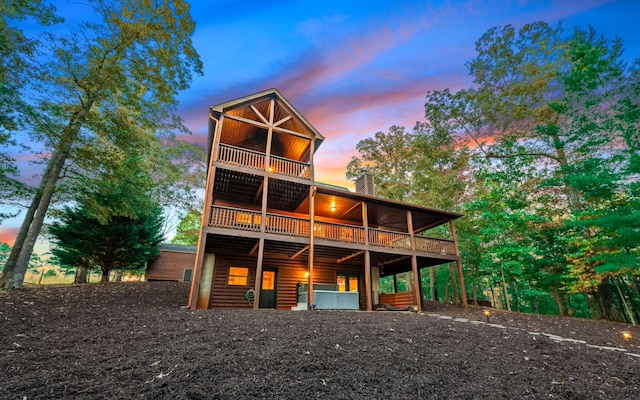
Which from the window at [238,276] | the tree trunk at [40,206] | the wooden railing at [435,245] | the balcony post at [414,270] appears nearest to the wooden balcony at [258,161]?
the window at [238,276]

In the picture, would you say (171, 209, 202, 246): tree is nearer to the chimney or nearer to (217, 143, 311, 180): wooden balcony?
(217, 143, 311, 180): wooden balcony

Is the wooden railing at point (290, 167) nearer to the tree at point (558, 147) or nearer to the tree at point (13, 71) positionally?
the tree at point (13, 71)

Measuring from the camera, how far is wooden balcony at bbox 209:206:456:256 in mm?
10438

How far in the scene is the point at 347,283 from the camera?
15.2 metres

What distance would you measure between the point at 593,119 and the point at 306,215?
1486 cm

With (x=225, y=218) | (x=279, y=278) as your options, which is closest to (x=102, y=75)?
(x=225, y=218)

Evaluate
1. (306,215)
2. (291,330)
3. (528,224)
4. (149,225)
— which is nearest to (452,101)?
(528,224)

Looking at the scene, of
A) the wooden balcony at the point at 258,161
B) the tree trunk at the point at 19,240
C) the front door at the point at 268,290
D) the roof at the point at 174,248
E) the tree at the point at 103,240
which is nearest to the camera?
the tree trunk at the point at 19,240

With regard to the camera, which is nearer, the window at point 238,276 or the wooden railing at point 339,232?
the wooden railing at point 339,232

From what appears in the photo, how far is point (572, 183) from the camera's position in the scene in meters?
11.3

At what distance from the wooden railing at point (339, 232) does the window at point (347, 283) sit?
343cm

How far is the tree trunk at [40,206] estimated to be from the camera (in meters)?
9.77

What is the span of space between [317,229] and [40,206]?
11.0 metres

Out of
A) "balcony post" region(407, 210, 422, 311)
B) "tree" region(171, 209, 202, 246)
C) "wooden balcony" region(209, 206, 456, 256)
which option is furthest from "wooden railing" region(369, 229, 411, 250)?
"tree" region(171, 209, 202, 246)
